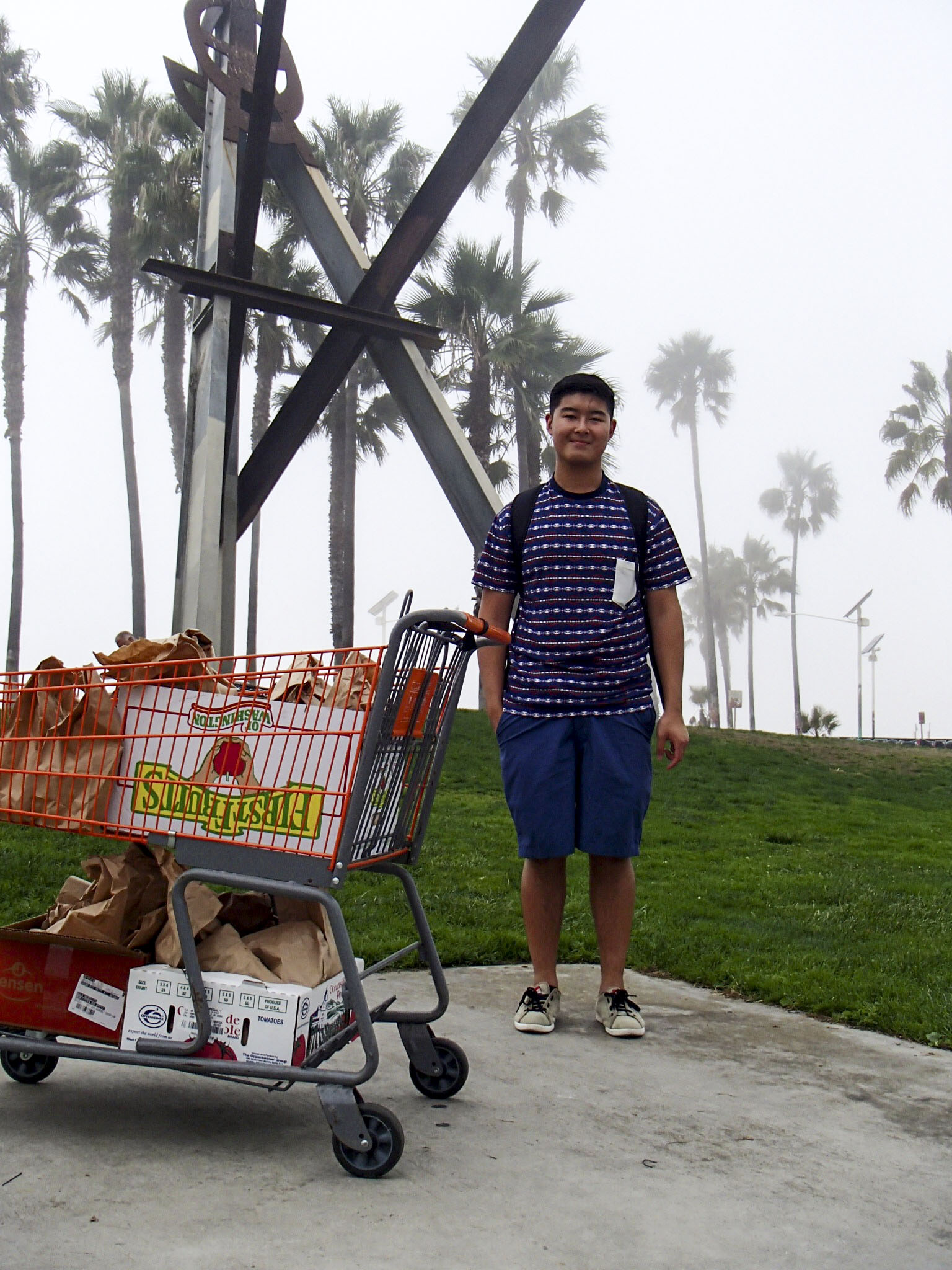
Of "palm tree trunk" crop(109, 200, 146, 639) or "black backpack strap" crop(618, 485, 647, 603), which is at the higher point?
"palm tree trunk" crop(109, 200, 146, 639)

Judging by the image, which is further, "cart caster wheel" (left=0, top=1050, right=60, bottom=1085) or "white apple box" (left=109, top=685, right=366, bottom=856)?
"cart caster wheel" (left=0, top=1050, right=60, bottom=1085)

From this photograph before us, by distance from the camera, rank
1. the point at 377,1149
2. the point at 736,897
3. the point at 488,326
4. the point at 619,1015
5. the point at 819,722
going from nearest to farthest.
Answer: the point at 377,1149, the point at 619,1015, the point at 736,897, the point at 488,326, the point at 819,722

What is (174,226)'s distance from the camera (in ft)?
83.1

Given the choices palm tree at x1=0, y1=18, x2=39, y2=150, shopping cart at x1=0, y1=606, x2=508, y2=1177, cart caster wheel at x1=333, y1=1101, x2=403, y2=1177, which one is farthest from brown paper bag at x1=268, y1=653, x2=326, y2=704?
palm tree at x1=0, y1=18, x2=39, y2=150

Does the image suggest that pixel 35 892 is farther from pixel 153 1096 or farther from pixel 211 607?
pixel 153 1096

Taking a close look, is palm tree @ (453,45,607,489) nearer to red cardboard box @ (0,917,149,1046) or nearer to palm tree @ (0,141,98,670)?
palm tree @ (0,141,98,670)

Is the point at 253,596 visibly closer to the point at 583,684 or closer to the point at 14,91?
the point at 14,91

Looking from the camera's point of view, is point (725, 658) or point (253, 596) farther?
point (725, 658)

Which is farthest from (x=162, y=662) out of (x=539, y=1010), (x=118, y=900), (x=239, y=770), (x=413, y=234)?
(x=413, y=234)

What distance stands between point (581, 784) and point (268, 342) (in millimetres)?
25185

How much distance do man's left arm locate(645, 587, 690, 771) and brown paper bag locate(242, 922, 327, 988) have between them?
136cm

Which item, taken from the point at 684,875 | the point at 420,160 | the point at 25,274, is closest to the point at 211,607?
the point at 684,875

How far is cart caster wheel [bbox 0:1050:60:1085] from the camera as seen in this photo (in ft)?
9.75

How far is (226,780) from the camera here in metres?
2.66
